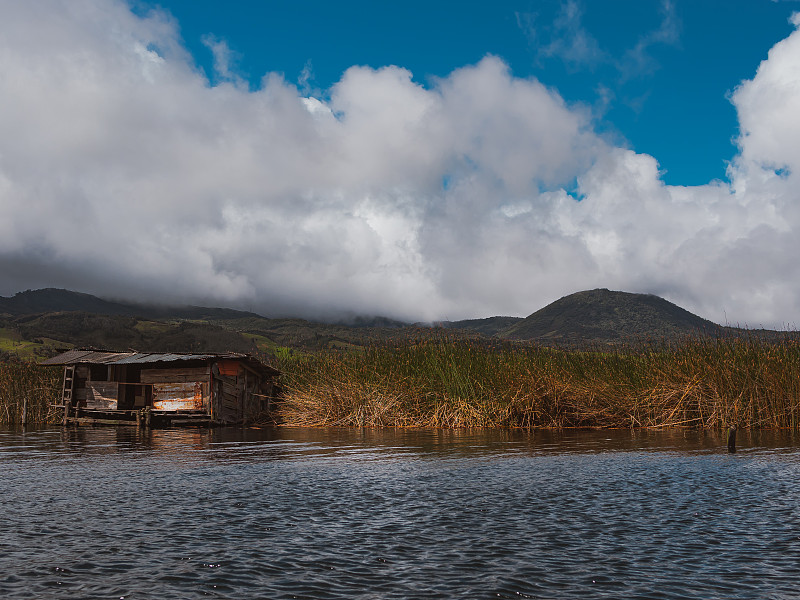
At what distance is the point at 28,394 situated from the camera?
26.9 m

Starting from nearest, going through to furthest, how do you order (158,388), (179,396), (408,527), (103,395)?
1. (408,527)
2. (179,396)
3. (158,388)
4. (103,395)

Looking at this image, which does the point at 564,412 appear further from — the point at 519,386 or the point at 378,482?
the point at 378,482

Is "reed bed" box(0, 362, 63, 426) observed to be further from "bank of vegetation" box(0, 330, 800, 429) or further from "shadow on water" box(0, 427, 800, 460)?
"bank of vegetation" box(0, 330, 800, 429)

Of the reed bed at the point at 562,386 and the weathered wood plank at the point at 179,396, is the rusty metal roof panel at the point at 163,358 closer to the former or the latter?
the weathered wood plank at the point at 179,396

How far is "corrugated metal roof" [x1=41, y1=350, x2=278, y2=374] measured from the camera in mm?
22922

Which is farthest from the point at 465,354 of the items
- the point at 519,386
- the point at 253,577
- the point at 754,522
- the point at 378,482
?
the point at 253,577

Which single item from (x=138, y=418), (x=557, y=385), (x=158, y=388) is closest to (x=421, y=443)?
(x=557, y=385)

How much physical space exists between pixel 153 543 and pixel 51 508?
2390 millimetres

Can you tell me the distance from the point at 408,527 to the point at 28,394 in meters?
26.7

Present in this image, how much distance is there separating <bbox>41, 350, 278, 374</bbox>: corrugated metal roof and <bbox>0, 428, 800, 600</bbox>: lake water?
460 inches

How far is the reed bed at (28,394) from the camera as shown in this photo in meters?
26.8

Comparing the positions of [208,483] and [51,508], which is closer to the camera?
[51,508]

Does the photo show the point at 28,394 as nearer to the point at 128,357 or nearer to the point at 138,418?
the point at 128,357

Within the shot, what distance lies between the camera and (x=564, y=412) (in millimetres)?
19594
